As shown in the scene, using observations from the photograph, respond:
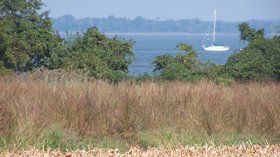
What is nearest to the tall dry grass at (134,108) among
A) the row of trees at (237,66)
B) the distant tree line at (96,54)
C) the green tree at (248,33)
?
the row of trees at (237,66)

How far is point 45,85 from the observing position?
1214 cm

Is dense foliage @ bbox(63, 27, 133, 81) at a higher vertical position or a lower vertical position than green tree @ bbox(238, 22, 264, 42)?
lower

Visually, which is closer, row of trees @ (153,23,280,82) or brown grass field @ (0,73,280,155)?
brown grass field @ (0,73,280,155)

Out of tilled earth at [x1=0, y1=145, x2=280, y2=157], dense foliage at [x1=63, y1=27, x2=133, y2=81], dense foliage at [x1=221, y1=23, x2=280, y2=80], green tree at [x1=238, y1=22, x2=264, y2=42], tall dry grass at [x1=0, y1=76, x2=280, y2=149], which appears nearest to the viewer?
tilled earth at [x1=0, y1=145, x2=280, y2=157]

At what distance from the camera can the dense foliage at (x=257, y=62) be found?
19484 millimetres

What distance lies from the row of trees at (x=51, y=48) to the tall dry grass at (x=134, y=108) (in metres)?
8.33

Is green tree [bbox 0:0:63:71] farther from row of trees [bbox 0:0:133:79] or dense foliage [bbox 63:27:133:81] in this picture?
dense foliage [bbox 63:27:133:81]

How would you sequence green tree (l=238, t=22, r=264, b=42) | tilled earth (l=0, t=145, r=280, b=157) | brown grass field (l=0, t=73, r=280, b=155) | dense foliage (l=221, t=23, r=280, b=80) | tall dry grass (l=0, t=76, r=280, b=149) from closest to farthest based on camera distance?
tilled earth (l=0, t=145, r=280, b=157) < brown grass field (l=0, t=73, r=280, b=155) < tall dry grass (l=0, t=76, r=280, b=149) < dense foliage (l=221, t=23, r=280, b=80) < green tree (l=238, t=22, r=264, b=42)

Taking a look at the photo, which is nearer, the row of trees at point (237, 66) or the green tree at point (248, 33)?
the row of trees at point (237, 66)

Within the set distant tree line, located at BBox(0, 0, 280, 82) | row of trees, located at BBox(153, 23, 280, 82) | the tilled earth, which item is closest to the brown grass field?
the tilled earth

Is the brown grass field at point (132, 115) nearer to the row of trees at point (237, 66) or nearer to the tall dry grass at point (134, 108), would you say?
the tall dry grass at point (134, 108)

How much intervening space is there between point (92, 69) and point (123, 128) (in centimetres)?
952

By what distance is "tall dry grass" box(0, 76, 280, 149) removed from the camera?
10.9 meters

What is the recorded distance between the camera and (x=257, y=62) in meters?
19.7
